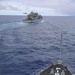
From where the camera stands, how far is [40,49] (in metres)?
85.1

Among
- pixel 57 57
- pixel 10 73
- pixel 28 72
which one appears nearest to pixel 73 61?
pixel 57 57

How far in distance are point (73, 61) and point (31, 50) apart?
70.3 ft

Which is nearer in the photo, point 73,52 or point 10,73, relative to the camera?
point 10,73

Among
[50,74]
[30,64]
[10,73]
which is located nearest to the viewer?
[50,74]

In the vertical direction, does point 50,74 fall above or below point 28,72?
above

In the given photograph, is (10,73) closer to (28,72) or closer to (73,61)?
(28,72)

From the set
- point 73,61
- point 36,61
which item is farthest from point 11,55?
point 73,61

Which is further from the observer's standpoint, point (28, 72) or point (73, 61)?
point (73, 61)

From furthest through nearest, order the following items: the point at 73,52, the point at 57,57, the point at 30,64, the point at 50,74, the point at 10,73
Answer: the point at 73,52 < the point at 57,57 < the point at 30,64 < the point at 10,73 < the point at 50,74

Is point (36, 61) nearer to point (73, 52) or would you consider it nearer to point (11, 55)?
point (11, 55)

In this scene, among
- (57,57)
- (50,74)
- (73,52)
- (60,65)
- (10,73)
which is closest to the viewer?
(50,74)

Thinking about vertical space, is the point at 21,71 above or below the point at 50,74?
below

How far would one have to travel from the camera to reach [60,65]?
4572 centimetres

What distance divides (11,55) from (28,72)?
18851 mm
